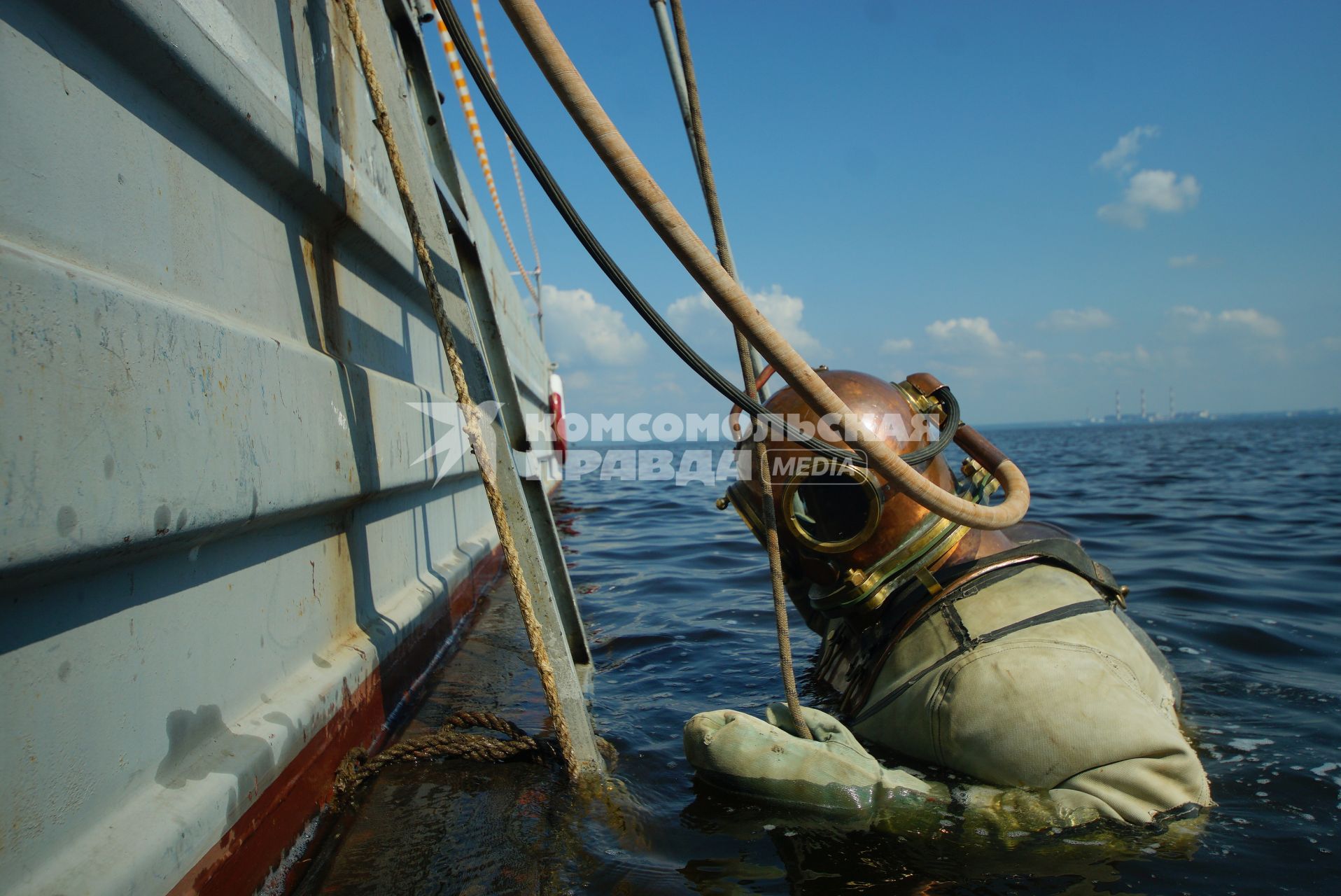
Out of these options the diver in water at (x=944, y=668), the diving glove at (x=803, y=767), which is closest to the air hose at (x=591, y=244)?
the diver in water at (x=944, y=668)

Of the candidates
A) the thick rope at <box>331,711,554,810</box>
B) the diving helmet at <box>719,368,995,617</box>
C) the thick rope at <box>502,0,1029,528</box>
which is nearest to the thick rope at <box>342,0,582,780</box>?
the thick rope at <box>331,711,554,810</box>

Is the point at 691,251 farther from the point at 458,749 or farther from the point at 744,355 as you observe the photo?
the point at 458,749

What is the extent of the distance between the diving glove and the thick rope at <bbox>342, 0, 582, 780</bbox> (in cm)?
40

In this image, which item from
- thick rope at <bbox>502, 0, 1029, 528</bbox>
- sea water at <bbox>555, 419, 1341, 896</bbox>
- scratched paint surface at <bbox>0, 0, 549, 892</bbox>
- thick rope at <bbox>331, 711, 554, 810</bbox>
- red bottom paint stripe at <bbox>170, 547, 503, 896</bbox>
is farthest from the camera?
thick rope at <bbox>331, 711, 554, 810</bbox>

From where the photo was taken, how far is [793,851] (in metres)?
2.12

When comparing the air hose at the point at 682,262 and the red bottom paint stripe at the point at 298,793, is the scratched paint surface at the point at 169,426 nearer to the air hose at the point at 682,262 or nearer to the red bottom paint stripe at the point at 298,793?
the red bottom paint stripe at the point at 298,793

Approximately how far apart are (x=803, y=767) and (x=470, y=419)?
135 centimetres

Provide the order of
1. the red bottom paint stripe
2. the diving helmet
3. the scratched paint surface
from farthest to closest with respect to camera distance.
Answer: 1. the diving helmet
2. the red bottom paint stripe
3. the scratched paint surface

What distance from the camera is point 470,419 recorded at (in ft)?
7.79

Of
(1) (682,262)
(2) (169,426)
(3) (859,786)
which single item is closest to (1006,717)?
(3) (859,786)

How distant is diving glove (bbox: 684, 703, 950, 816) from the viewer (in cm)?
220

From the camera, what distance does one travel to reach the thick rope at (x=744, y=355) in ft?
7.68

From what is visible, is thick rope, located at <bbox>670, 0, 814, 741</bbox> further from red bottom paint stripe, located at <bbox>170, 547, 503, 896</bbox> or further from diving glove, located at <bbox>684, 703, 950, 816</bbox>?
red bottom paint stripe, located at <bbox>170, 547, 503, 896</bbox>

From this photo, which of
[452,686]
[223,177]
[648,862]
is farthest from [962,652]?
[223,177]
